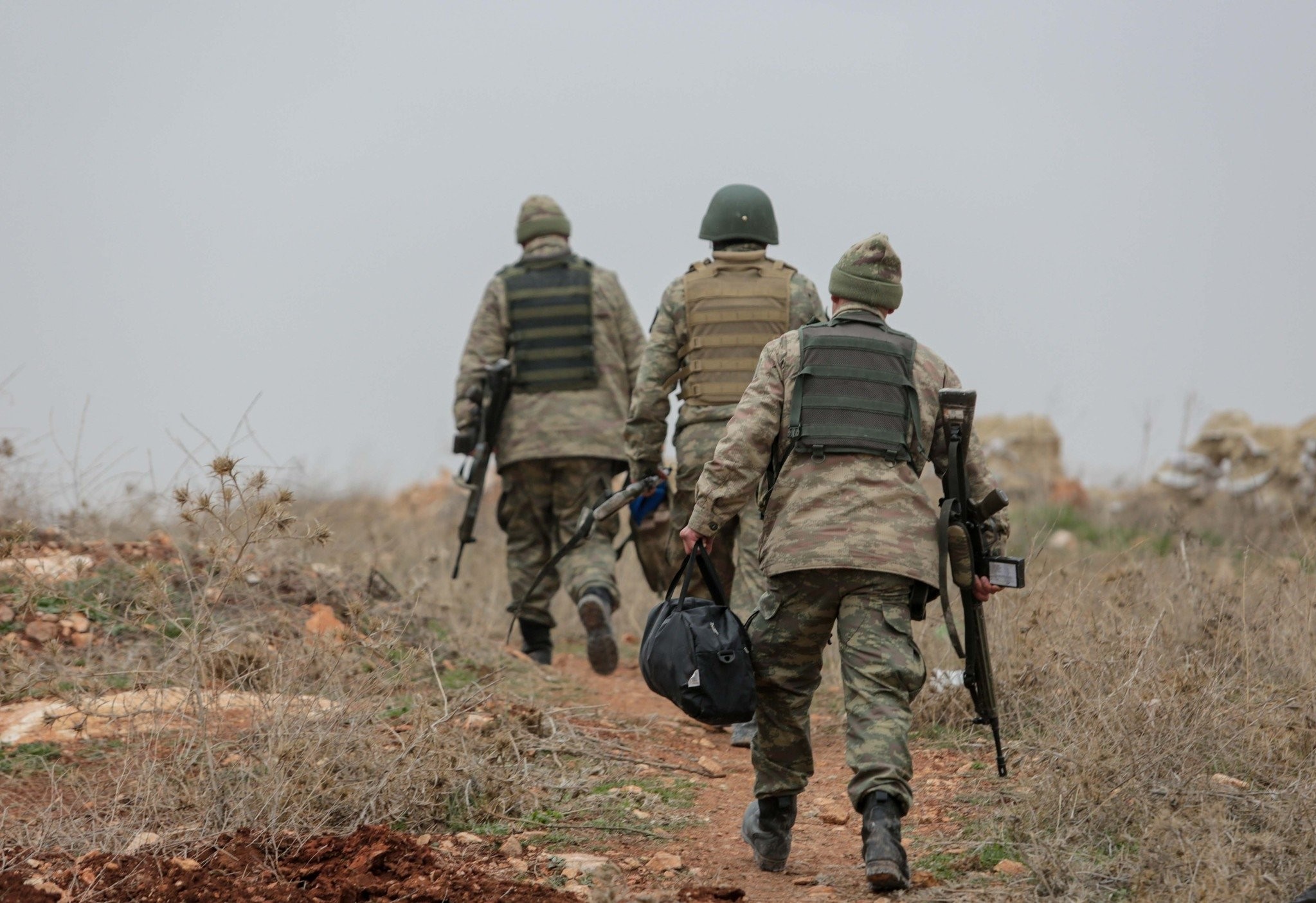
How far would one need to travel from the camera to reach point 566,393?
7.36 metres

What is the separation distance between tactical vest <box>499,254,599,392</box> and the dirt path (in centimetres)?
180

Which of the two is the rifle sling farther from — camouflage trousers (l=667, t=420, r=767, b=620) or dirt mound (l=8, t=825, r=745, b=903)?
camouflage trousers (l=667, t=420, r=767, b=620)

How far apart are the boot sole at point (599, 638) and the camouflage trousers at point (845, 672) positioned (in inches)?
110

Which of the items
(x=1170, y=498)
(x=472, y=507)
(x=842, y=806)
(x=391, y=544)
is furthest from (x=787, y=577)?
(x=1170, y=498)

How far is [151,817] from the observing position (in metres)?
3.91

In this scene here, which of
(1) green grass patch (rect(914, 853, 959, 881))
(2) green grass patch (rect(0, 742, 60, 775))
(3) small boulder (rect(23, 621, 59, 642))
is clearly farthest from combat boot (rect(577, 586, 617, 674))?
(1) green grass patch (rect(914, 853, 959, 881))

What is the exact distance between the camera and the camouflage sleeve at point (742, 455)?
13.1ft

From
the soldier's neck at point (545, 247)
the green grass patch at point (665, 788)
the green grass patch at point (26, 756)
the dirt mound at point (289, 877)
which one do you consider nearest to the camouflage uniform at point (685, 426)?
the green grass patch at point (665, 788)

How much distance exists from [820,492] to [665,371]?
7.05 ft

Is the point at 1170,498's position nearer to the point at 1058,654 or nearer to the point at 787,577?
the point at 1058,654

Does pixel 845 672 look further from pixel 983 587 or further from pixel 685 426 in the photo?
pixel 685 426

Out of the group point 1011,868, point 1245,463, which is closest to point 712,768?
point 1011,868

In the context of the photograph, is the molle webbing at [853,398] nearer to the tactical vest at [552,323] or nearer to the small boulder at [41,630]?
the tactical vest at [552,323]

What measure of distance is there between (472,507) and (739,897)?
175 inches
